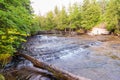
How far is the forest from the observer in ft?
29.5

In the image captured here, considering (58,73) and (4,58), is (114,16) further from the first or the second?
(58,73)

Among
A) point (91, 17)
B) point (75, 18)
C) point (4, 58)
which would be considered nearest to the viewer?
point (4, 58)

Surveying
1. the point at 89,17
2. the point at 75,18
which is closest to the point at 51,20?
the point at 75,18

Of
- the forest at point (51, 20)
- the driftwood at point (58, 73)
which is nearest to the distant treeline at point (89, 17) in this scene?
the forest at point (51, 20)

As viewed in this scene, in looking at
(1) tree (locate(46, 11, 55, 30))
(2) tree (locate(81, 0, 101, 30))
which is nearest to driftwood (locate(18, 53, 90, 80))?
(2) tree (locate(81, 0, 101, 30))

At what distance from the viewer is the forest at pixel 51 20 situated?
8.98 metres

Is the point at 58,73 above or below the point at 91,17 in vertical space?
below

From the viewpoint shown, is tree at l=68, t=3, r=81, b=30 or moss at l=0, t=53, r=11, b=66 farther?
tree at l=68, t=3, r=81, b=30

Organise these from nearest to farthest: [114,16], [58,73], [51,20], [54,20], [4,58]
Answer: [58,73], [4,58], [114,16], [54,20], [51,20]

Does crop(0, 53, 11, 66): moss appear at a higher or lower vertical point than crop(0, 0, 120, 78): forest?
lower

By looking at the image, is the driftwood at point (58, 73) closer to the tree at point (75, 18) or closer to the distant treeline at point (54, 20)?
the distant treeline at point (54, 20)

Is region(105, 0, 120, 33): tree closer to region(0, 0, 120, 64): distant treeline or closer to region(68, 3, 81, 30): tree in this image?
region(0, 0, 120, 64): distant treeline

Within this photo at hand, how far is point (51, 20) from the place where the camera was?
60.5m

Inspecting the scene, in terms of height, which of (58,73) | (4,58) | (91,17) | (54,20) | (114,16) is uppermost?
(54,20)
